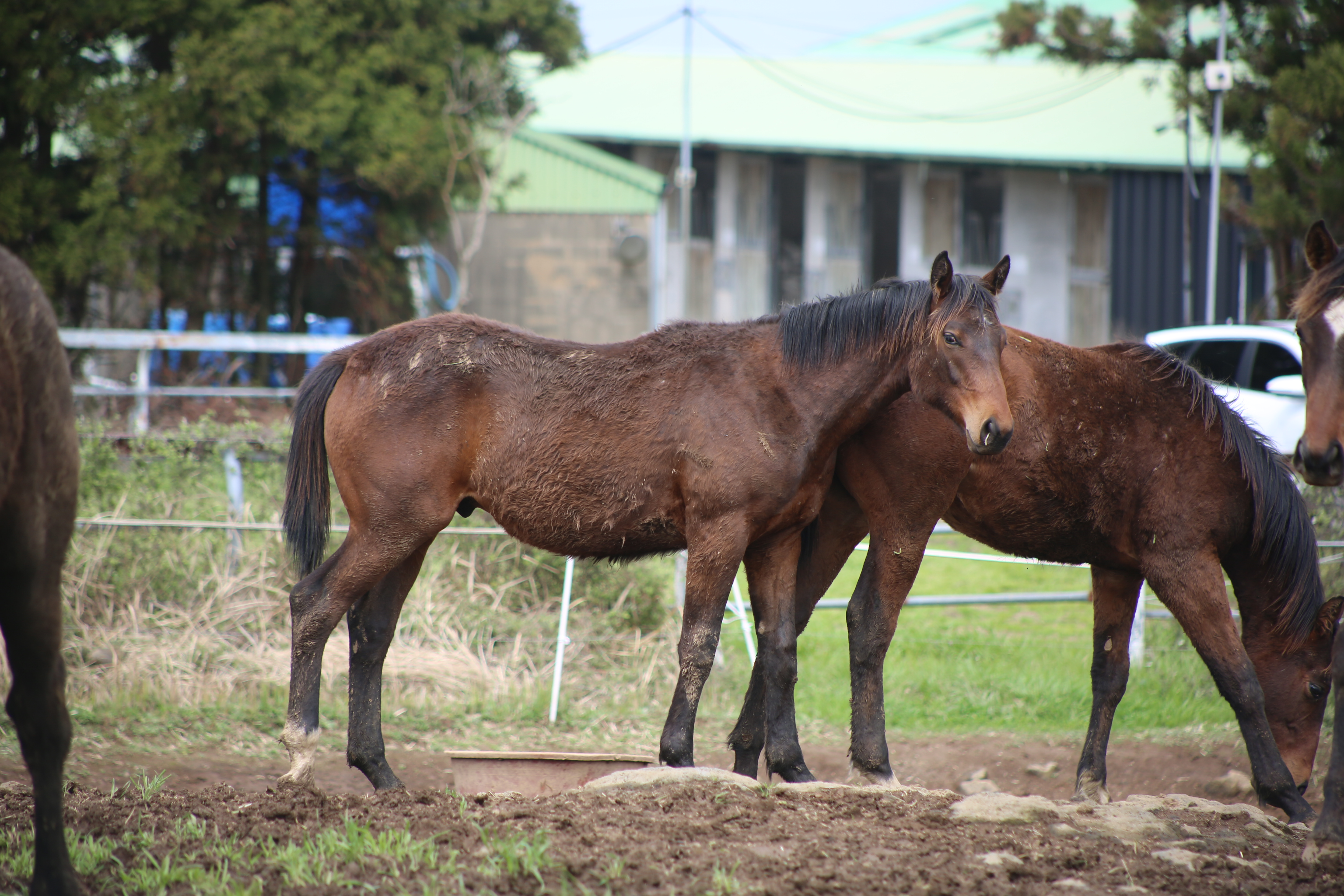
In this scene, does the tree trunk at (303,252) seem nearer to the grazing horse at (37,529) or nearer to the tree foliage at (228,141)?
the tree foliage at (228,141)

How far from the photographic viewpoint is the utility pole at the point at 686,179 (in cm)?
1784

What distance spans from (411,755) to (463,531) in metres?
1.51

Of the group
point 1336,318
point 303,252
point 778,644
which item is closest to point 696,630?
point 778,644

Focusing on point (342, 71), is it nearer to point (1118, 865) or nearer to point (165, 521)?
point (165, 521)

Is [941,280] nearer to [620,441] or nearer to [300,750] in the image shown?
[620,441]

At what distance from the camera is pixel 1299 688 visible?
4.88 metres

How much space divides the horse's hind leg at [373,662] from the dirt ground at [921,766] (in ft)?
1.02

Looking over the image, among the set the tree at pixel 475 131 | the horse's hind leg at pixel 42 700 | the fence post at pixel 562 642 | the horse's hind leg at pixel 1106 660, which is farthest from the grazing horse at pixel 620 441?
the tree at pixel 475 131

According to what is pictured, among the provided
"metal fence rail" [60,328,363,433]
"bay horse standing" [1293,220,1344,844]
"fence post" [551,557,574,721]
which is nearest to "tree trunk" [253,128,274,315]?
"metal fence rail" [60,328,363,433]

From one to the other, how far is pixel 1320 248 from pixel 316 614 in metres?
4.22

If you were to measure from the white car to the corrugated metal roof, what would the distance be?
8.00 metres

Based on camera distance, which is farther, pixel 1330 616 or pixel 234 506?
pixel 234 506

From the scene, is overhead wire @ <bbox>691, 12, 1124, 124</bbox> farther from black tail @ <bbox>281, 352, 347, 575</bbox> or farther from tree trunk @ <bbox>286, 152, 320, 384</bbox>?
black tail @ <bbox>281, 352, 347, 575</bbox>

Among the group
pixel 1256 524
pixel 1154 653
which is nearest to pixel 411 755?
pixel 1256 524
